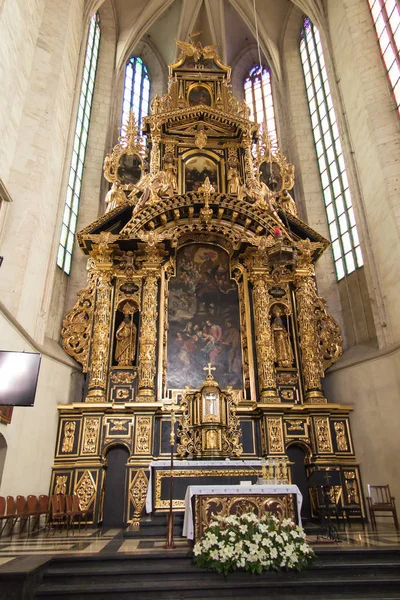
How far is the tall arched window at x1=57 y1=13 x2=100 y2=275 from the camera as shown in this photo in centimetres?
1239

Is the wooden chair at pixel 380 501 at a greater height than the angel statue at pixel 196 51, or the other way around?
the angel statue at pixel 196 51

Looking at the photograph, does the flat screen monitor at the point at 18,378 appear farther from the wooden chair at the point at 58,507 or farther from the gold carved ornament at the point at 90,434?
the gold carved ornament at the point at 90,434

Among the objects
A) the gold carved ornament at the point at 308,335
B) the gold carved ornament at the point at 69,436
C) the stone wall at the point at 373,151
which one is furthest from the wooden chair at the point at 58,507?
the stone wall at the point at 373,151

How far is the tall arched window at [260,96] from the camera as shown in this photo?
56.3 feet

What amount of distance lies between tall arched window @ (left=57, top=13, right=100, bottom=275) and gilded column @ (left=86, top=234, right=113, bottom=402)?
3.79 ft

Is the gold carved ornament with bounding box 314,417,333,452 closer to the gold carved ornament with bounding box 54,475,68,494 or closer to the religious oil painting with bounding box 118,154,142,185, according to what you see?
the gold carved ornament with bounding box 54,475,68,494

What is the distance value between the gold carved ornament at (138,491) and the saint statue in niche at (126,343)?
2.64 metres

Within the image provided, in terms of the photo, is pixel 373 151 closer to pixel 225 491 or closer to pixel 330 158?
pixel 330 158

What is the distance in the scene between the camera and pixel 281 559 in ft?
16.1

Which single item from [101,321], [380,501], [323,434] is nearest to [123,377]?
[101,321]

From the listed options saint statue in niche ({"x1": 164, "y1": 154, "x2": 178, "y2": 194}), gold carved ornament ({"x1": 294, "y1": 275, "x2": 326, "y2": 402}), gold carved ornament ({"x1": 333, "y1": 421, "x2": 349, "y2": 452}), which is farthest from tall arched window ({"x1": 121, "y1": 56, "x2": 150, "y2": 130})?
gold carved ornament ({"x1": 333, "y1": 421, "x2": 349, "y2": 452})

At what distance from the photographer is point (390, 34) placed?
36.4ft

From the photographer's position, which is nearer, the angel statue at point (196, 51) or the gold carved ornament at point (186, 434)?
the gold carved ornament at point (186, 434)

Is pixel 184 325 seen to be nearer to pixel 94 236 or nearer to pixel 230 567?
pixel 94 236
